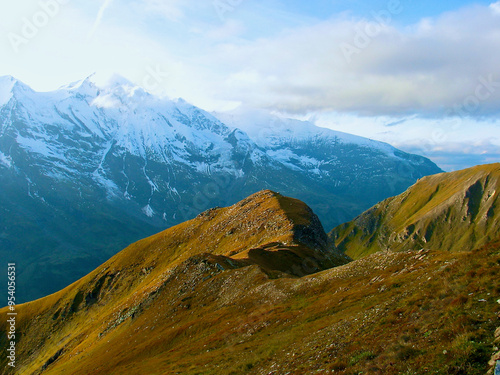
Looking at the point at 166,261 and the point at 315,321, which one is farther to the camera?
the point at 166,261

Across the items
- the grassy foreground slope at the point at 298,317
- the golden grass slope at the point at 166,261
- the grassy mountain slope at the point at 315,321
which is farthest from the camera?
the golden grass slope at the point at 166,261

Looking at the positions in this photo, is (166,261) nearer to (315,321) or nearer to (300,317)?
(300,317)

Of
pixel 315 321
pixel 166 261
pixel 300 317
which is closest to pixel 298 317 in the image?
pixel 300 317

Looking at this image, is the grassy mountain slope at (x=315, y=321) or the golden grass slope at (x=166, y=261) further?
the golden grass slope at (x=166, y=261)

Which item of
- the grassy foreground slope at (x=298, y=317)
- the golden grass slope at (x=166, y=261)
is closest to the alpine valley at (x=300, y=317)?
the grassy foreground slope at (x=298, y=317)

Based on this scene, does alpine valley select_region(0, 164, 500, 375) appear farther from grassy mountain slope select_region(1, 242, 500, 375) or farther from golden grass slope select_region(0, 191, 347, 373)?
golden grass slope select_region(0, 191, 347, 373)

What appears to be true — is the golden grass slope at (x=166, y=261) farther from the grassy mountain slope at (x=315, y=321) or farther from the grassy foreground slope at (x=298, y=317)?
the grassy mountain slope at (x=315, y=321)

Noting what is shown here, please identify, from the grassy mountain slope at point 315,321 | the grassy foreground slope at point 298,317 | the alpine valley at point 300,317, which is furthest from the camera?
the grassy foreground slope at point 298,317

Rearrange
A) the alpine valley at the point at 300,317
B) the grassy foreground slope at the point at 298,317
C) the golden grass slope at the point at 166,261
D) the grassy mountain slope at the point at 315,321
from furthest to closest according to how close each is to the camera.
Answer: the golden grass slope at the point at 166,261
the grassy foreground slope at the point at 298,317
the alpine valley at the point at 300,317
the grassy mountain slope at the point at 315,321

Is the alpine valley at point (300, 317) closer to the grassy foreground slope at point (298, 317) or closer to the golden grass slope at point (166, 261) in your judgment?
the grassy foreground slope at point (298, 317)

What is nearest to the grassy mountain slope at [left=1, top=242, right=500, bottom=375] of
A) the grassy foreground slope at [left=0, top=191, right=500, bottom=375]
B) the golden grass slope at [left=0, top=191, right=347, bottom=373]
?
the grassy foreground slope at [left=0, top=191, right=500, bottom=375]

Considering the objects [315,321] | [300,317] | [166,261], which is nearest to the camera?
[315,321]

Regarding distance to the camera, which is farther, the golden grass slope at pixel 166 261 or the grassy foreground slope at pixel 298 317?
the golden grass slope at pixel 166 261

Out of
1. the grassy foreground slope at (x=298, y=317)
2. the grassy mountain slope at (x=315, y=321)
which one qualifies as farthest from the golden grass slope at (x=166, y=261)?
the grassy mountain slope at (x=315, y=321)
